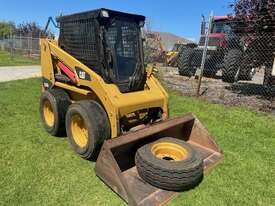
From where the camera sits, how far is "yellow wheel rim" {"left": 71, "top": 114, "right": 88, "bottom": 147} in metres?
4.56

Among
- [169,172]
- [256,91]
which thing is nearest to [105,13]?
[169,172]

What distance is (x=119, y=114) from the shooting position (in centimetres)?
407

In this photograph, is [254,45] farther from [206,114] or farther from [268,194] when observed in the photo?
[268,194]

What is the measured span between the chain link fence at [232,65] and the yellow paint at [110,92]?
3.76 metres

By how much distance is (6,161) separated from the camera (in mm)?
4211

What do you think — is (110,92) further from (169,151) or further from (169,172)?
(169,172)

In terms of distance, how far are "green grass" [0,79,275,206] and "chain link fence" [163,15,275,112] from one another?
8.46 ft

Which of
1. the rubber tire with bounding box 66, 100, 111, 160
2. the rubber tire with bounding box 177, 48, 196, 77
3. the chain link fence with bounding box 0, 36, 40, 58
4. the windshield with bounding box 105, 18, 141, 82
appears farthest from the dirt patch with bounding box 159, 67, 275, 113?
the chain link fence with bounding box 0, 36, 40, 58

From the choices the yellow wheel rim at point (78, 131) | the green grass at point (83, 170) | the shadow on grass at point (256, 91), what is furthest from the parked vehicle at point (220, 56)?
the yellow wheel rim at point (78, 131)

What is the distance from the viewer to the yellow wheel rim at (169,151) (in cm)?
409

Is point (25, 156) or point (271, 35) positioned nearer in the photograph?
point (25, 156)

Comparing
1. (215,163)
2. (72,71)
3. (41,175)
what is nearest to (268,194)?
(215,163)

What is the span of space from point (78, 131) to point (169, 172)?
1726mm

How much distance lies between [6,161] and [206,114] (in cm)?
469
